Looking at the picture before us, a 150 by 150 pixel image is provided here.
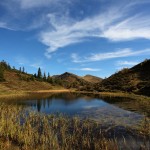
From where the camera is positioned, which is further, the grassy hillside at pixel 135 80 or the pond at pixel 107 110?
the grassy hillside at pixel 135 80

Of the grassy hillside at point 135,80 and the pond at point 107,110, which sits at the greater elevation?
the grassy hillside at point 135,80

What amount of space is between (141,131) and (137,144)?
4.03 m

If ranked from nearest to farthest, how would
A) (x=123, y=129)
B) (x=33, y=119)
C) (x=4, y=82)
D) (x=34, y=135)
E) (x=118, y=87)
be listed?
(x=34, y=135), (x=123, y=129), (x=33, y=119), (x=118, y=87), (x=4, y=82)

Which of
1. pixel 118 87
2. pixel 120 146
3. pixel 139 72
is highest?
pixel 139 72

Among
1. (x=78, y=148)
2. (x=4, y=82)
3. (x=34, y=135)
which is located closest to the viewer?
(x=78, y=148)

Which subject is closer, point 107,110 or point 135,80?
point 107,110

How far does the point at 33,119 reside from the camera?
3244 cm

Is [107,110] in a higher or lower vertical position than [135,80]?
lower

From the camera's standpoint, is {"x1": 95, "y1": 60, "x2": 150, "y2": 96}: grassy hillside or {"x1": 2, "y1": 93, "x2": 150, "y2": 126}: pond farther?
{"x1": 95, "y1": 60, "x2": 150, "y2": 96}: grassy hillside

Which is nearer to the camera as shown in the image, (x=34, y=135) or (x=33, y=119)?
(x=34, y=135)

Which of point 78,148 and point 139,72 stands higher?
point 139,72

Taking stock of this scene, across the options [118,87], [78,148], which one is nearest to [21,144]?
[78,148]

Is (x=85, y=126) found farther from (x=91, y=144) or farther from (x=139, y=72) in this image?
(x=139, y=72)

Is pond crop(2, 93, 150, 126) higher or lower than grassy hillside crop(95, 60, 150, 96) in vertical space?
lower
